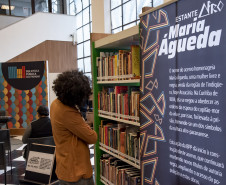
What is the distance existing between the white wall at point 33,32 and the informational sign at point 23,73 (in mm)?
2497

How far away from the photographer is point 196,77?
1.31 m

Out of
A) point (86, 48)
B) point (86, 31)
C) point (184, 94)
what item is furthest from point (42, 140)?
point (86, 31)

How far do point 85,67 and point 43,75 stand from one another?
381 cm

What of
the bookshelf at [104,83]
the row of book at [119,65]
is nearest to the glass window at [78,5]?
the bookshelf at [104,83]

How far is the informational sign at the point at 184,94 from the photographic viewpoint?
1.19m

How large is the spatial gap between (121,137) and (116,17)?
6.23 m

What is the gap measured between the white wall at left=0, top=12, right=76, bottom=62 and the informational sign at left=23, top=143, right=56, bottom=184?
253 inches

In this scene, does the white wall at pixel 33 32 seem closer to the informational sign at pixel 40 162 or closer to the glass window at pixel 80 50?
the glass window at pixel 80 50

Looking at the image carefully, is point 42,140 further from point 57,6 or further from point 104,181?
point 57,6

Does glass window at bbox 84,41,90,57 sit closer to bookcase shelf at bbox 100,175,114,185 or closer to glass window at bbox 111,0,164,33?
glass window at bbox 111,0,164,33

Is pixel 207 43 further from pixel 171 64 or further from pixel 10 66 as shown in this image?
Result: pixel 10 66

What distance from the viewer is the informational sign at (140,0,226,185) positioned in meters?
1.19

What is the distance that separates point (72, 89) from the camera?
6.21 ft

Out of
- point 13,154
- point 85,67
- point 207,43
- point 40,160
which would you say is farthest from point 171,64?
point 85,67
